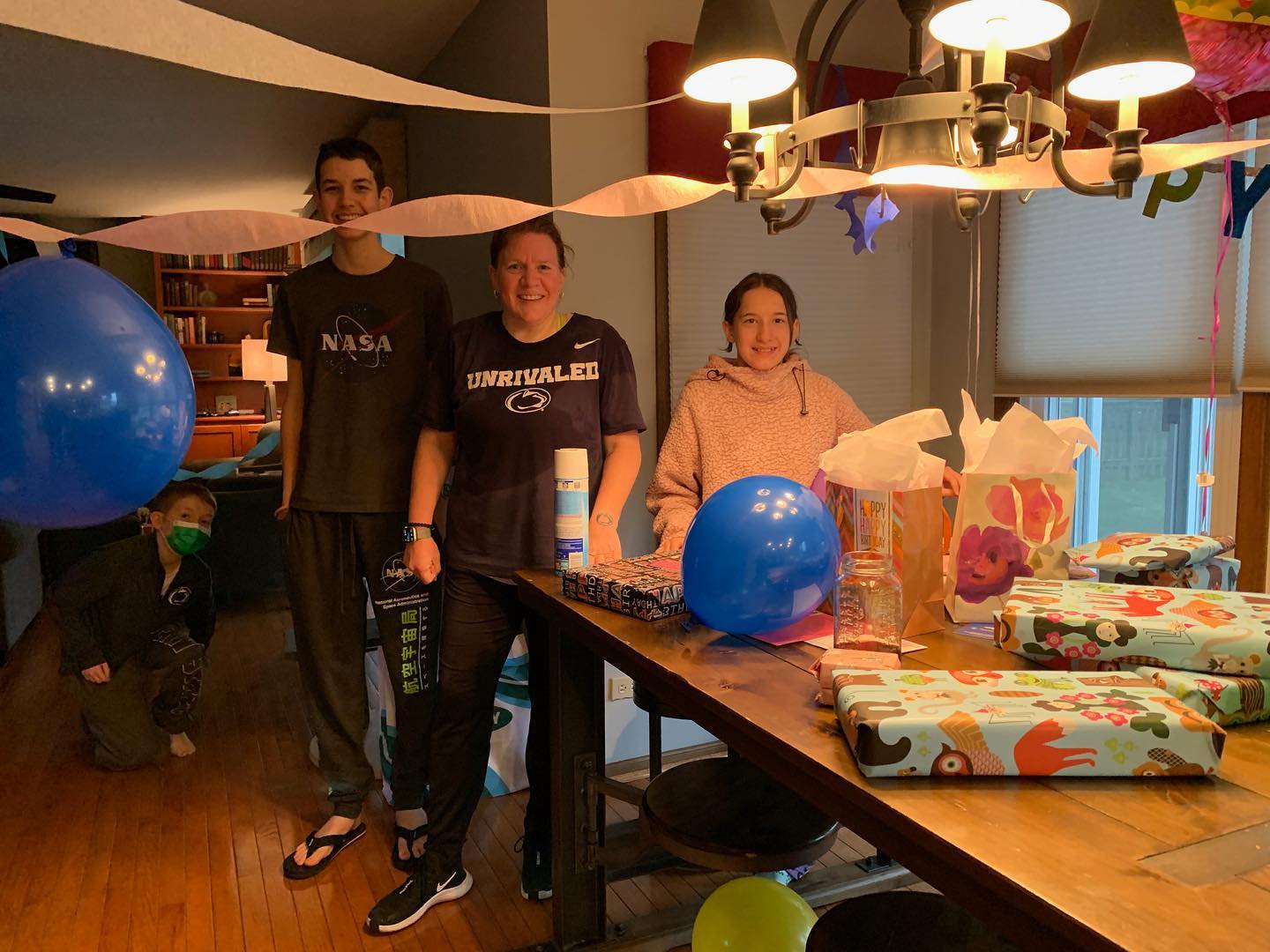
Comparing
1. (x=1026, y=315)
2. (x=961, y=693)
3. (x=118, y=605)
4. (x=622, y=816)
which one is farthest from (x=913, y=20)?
(x=118, y=605)

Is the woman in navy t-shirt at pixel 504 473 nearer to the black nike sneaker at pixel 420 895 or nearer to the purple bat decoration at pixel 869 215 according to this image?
the black nike sneaker at pixel 420 895

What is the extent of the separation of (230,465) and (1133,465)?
305 centimetres

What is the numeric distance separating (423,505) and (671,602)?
76 cm

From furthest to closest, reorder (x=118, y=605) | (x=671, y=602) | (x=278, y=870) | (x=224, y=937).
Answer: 1. (x=118, y=605)
2. (x=278, y=870)
3. (x=224, y=937)
4. (x=671, y=602)

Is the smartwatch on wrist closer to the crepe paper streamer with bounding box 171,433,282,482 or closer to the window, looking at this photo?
the crepe paper streamer with bounding box 171,433,282,482

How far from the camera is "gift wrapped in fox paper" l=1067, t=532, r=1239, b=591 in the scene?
4.50 feet

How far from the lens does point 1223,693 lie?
0.96 metres

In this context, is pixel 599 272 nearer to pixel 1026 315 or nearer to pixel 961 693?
pixel 1026 315

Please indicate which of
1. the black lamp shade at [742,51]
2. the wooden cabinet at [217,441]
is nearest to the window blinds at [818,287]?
the black lamp shade at [742,51]

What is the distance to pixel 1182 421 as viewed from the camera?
2812mm

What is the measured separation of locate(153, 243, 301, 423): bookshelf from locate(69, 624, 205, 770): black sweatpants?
634 centimetres

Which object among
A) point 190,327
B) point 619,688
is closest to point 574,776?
point 619,688

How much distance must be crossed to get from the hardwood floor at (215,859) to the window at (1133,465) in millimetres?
1448

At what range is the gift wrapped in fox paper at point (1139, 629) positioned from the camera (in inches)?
39.3
